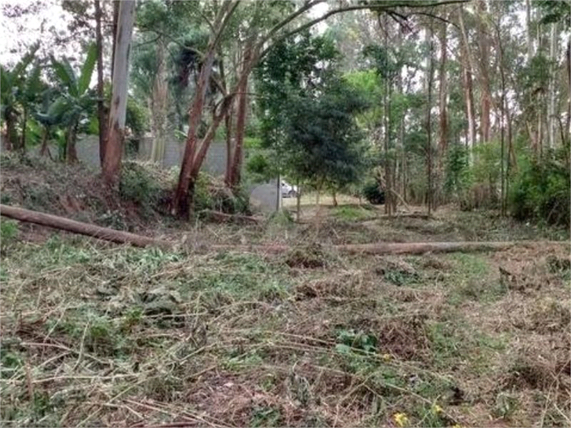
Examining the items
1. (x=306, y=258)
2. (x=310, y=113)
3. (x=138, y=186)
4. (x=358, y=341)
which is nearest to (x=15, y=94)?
(x=138, y=186)

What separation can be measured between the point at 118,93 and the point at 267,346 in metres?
5.42

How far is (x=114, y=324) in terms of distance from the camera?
2600mm

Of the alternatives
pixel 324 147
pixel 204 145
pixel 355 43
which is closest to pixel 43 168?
pixel 204 145

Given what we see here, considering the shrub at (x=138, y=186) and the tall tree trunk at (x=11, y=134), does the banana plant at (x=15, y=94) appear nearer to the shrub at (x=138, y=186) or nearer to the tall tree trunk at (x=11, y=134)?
the tall tree trunk at (x=11, y=134)

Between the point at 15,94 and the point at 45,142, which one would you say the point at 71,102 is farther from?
Result: the point at 45,142

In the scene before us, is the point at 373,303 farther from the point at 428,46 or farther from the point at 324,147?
the point at 428,46

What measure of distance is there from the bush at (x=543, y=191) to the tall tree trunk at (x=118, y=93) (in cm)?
602

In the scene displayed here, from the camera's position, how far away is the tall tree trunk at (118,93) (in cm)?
701

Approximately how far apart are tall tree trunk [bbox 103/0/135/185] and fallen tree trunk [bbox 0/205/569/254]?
2122 mm

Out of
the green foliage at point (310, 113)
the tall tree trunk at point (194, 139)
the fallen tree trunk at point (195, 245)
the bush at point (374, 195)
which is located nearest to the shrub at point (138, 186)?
the tall tree trunk at point (194, 139)

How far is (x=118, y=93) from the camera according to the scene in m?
7.06

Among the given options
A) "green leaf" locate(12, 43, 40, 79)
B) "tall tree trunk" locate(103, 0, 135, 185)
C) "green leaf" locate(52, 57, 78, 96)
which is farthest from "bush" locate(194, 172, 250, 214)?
"green leaf" locate(12, 43, 40, 79)

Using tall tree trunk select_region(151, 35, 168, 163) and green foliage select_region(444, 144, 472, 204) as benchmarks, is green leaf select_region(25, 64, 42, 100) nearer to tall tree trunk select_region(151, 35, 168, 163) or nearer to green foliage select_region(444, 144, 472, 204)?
tall tree trunk select_region(151, 35, 168, 163)

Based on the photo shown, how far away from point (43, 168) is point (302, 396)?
5.45m
